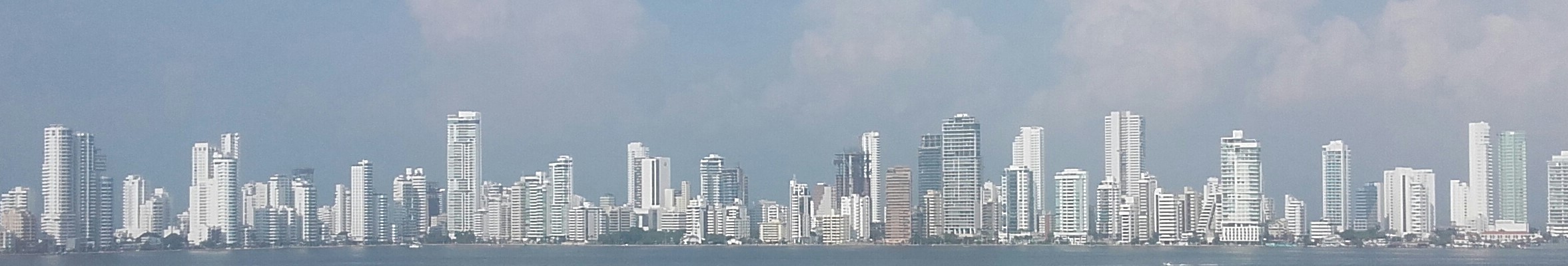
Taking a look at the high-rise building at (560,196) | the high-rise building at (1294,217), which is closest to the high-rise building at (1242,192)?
the high-rise building at (1294,217)

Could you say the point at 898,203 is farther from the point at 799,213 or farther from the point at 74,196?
the point at 74,196

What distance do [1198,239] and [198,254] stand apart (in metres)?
19.6

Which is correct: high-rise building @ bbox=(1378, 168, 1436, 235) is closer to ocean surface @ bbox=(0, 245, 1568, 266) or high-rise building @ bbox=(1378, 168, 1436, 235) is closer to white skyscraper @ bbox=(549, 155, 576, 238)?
ocean surface @ bbox=(0, 245, 1568, 266)

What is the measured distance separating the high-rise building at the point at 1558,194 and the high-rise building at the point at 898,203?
1273cm

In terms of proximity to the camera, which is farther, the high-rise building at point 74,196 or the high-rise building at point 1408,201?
the high-rise building at point 1408,201

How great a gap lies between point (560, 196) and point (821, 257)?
52.1 feet

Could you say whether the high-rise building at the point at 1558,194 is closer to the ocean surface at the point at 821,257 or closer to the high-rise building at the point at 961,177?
the ocean surface at the point at 821,257

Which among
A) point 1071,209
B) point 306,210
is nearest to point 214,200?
point 306,210

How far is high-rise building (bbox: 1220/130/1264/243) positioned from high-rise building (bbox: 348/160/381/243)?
1799 cm

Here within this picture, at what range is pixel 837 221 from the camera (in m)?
47.7

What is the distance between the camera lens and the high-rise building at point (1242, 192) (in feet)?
147

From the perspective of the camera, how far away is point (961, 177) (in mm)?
48875

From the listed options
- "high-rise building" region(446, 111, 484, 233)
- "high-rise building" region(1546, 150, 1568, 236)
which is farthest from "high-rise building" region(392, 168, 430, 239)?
"high-rise building" region(1546, 150, 1568, 236)

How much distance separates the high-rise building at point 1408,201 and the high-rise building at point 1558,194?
3.02 m
